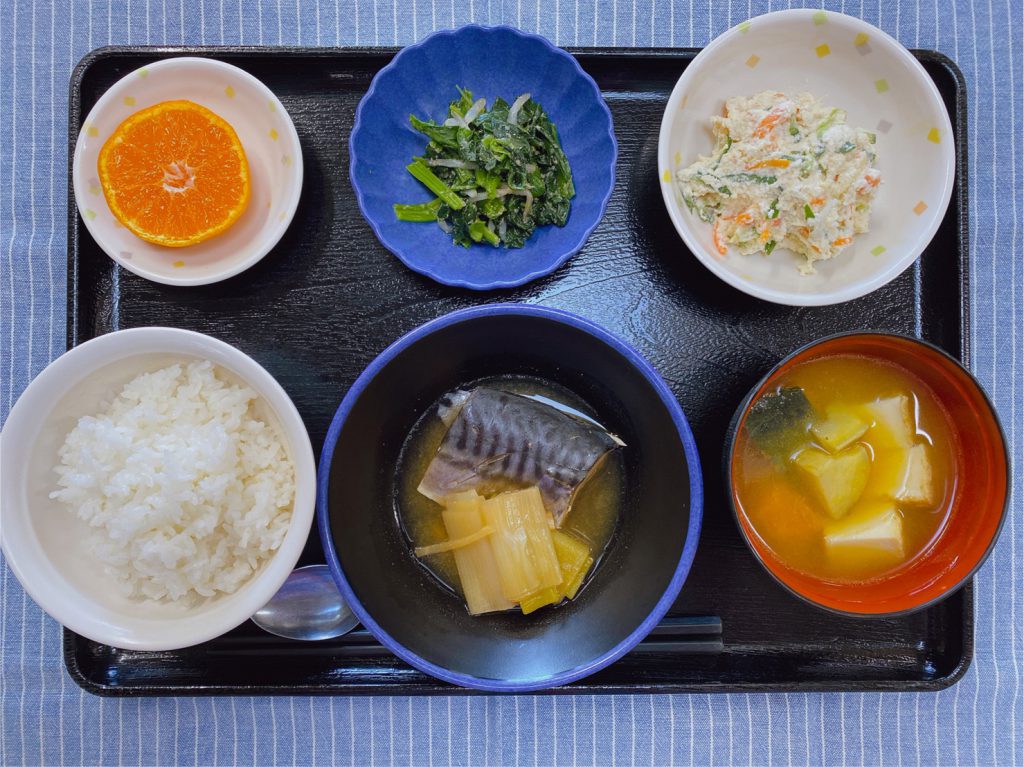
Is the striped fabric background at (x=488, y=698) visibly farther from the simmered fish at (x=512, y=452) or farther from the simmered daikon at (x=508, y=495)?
the simmered fish at (x=512, y=452)

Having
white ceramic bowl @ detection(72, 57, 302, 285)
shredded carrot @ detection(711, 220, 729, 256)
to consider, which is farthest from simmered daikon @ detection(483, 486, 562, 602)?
white ceramic bowl @ detection(72, 57, 302, 285)

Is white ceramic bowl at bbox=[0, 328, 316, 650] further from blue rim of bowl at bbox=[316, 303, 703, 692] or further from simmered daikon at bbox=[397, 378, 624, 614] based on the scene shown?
simmered daikon at bbox=[397, 378, 624, 614]

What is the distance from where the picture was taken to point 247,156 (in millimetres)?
1911

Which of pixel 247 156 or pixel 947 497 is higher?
pixel 247 156

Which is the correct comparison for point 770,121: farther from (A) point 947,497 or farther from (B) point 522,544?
(B) point 522,544

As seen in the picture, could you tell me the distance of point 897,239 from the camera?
1.83 m

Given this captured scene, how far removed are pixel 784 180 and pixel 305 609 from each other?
1556 millimetres

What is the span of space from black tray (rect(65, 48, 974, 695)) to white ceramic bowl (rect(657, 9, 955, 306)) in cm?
12

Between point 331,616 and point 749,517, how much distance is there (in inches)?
41.3

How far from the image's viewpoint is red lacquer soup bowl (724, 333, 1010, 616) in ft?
5.42

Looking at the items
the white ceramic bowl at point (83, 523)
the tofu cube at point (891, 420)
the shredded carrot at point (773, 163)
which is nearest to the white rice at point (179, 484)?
the white ceramic bowl at point (83, 523)

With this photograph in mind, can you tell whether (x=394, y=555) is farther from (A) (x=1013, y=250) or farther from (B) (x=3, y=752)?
(A) (x=1013, y=250)

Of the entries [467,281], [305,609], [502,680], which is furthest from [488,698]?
[467,281]

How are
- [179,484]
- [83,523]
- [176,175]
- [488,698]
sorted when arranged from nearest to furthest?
1. [179,484]
2. [83,523]
3. [176,175]
4. [488,698]
